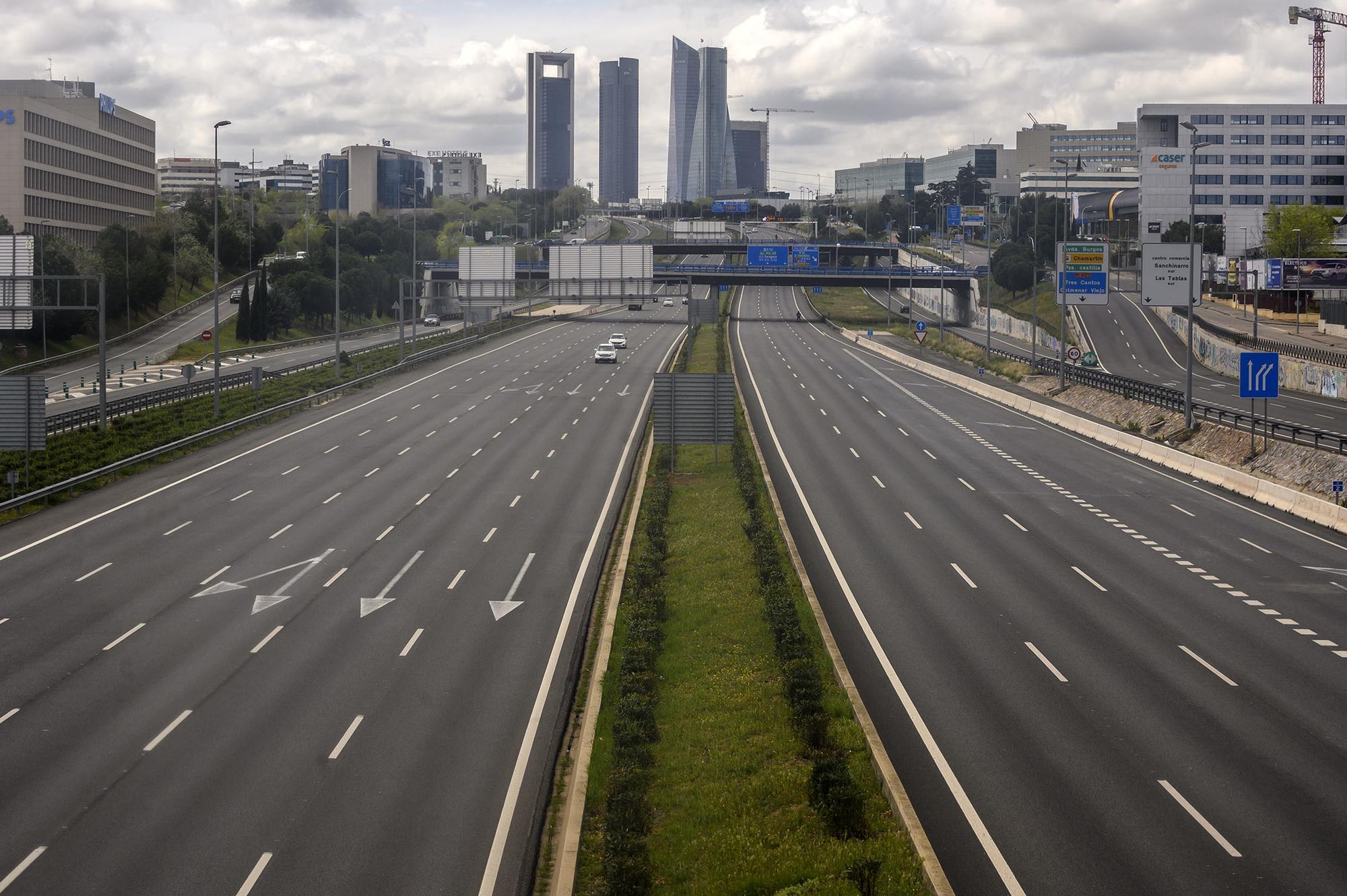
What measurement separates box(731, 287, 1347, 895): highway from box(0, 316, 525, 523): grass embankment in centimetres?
2348

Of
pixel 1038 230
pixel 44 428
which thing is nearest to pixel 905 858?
pixel 44 428

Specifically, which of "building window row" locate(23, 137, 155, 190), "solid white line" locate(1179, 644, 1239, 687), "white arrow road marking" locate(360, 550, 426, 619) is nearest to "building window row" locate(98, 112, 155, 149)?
"building window row" locate(23, 137, 155, 190)

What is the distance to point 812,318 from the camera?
488 ft

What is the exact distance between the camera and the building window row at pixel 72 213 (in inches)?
4528

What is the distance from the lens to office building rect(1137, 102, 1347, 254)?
149 m

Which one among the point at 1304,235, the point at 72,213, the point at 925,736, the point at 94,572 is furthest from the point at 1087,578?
the point at 72,213

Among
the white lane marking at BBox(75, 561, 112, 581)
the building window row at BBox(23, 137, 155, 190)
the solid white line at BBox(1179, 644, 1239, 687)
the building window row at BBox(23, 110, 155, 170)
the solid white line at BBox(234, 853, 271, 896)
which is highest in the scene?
the building window row at BBox(23, 110, 155, 170)

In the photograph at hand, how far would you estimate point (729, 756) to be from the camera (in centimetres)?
1789

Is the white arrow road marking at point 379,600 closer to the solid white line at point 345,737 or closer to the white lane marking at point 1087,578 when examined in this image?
the solid white line at point 345,737

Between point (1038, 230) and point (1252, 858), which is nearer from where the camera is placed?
point (1252, 858)

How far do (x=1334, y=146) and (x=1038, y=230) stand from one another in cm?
3535

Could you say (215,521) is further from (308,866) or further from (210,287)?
(210,287)

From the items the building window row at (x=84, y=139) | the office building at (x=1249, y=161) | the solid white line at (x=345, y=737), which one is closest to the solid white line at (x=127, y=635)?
the solid white line at (x=345, y=737)

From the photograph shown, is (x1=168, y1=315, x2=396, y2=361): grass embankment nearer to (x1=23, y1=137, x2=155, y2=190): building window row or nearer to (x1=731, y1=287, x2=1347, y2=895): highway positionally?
(x1=23, y1=137, x2=155, y2=190): building window row
